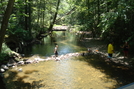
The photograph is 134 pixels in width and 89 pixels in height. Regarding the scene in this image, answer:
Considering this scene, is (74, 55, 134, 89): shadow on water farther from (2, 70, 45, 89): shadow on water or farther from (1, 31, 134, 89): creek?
(2, 70, 45, 89): shadow on water

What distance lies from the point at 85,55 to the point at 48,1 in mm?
15755

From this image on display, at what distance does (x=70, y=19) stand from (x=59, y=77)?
24775mm

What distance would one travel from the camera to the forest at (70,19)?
9.96 meters

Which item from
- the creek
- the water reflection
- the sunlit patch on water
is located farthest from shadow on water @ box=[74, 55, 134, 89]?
the water reflection

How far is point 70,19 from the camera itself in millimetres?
31562

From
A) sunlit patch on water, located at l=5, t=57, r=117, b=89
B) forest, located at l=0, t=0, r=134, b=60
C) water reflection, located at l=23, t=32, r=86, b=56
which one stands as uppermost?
forest, located at l=0, t=0, r=134, b=60

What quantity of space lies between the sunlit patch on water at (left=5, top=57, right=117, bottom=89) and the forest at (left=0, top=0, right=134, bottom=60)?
2.72 meters

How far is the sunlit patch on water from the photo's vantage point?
7.18 meters

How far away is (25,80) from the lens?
7.85 metres

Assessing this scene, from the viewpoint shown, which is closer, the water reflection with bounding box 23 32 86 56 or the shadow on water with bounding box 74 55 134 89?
the shadow on water with bounding box 74 55 134 89

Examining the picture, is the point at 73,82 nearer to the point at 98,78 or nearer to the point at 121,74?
the point at 98,78

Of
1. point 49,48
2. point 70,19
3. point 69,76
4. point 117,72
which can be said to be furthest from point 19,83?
point 70,19

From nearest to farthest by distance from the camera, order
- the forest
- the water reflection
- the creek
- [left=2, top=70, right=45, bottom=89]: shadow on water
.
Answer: [left=2, top=70, right=45, bottom=89]: shadow on water → the creek → the forest → the water reflection

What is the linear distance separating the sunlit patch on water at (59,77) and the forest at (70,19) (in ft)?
8.94
